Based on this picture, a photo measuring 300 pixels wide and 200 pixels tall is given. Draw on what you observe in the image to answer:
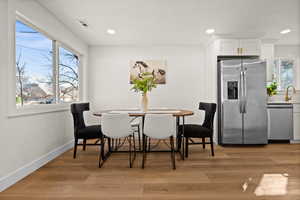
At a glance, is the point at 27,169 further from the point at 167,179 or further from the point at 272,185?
the point at 272,185

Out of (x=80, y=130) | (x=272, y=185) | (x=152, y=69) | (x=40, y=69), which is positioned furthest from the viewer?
(x=152, y=69)

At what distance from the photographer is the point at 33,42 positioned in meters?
2.89

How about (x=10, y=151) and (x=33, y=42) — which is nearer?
(x=10, y=151)

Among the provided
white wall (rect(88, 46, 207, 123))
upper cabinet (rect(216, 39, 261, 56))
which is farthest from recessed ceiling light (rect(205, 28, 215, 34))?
white wall (rect(88, 46, 207, 123))

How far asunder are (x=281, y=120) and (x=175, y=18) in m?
3.17

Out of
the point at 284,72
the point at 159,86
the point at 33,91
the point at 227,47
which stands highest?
the point at 227,47

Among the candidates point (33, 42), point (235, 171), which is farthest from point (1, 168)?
point (235, 171)

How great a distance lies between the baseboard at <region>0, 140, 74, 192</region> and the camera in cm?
215

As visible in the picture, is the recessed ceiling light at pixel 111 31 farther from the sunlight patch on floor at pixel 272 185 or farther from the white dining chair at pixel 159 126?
the sunlight patch on floor at pixel 272 185

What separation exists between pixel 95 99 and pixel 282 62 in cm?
479

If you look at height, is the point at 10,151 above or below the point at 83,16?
below

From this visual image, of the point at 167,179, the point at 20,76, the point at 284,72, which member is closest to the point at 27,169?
the point at 20,76

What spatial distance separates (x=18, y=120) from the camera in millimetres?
2389

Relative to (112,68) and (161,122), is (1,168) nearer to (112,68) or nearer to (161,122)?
(161,122)
